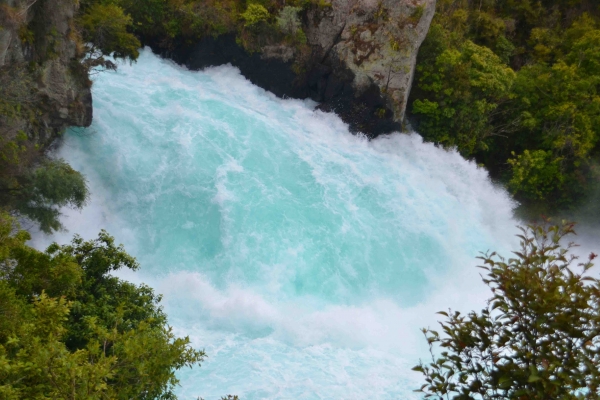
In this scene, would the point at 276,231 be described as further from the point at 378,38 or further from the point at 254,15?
the point at 254,15

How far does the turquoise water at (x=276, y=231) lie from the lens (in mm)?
12922

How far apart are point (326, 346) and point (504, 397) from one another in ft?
29.3

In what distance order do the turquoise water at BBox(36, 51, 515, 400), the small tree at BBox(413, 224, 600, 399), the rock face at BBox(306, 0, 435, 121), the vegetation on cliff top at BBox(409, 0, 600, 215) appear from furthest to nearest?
the vegetation on cliff top at BBox(409, 0, 600, 215), the rock face at BBox(306, 0, 435, 121), the turquoise water at BBox(36, 51, 515, 400), the small tree at BBox(413, 224, 600, 399)

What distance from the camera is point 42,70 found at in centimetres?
1368

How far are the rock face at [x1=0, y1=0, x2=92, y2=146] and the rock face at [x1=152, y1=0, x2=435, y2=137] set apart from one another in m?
7.66

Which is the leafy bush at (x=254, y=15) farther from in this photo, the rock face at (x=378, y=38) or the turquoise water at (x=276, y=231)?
the turquoise water at (x=276, y=231)

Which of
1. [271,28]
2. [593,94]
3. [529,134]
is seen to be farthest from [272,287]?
[593,94]

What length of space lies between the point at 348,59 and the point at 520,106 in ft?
26.2

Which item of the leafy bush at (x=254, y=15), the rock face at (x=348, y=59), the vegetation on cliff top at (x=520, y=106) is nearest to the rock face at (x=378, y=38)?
the rock face at (x=348, y=59)

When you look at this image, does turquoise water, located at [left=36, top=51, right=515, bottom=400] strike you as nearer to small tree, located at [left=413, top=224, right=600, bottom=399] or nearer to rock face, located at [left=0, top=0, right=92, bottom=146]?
rock face, located at [left=0, top=0, right=92, bottom=146]

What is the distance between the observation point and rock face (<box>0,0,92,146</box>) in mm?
11898

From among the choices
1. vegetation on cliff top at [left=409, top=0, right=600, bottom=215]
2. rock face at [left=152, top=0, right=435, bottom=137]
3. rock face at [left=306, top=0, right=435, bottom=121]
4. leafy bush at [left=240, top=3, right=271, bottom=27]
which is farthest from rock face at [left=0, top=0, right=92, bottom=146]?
vegetation on cliff top at [left=409, top=0, right=600, bottom=215]

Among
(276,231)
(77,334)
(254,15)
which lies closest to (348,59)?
(254,15)

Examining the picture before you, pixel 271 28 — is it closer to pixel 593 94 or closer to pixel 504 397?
pixel 593 94
